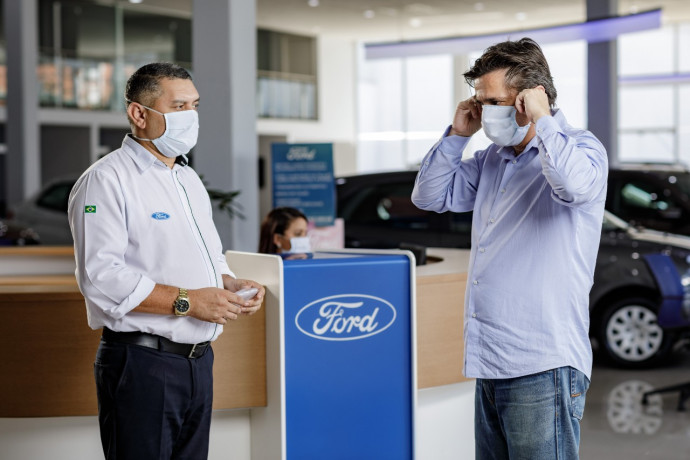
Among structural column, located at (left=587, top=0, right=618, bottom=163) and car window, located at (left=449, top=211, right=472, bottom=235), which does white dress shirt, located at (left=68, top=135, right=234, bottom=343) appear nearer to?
car window, located at (left=449, top=211, right=472, bottom=235)

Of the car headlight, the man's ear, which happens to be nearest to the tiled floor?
the car headlight

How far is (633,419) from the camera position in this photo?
208 inches

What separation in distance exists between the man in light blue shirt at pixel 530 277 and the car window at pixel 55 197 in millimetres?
9278

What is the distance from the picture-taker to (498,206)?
227 cm

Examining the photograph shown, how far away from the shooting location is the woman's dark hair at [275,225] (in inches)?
175

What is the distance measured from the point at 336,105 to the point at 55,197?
902 centimetres

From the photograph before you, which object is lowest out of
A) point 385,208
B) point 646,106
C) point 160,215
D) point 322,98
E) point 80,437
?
point 80,437

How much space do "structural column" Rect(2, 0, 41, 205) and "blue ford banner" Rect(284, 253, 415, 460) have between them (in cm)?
1047

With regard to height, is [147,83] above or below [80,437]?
above

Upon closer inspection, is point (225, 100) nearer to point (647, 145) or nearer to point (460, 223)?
point (460, 223)

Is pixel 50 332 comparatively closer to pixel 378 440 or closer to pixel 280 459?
pixel 280 459

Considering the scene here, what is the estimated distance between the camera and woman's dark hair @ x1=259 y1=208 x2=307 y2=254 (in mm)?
4438

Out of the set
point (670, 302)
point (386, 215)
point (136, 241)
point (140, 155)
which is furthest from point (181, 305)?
point (386, 215)

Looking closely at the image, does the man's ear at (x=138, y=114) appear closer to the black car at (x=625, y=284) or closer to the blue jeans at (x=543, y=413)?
the blue jeans at (x=543, y=413)
